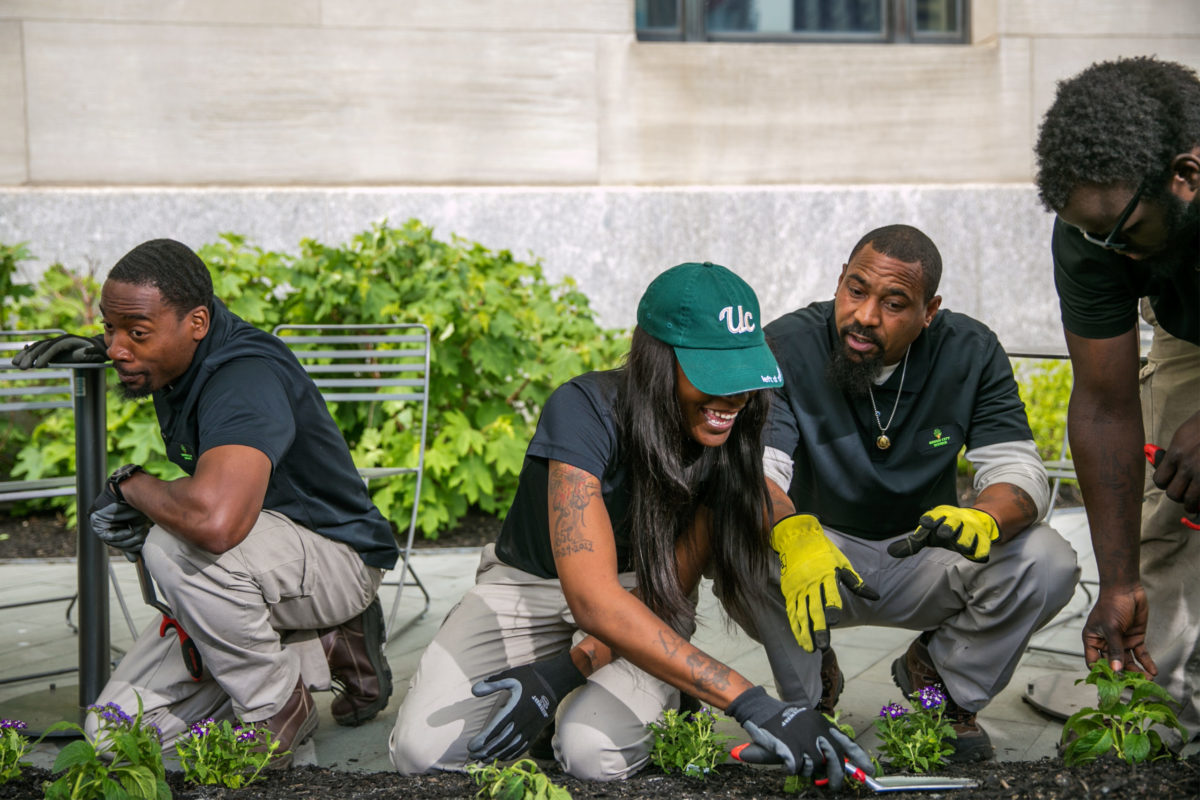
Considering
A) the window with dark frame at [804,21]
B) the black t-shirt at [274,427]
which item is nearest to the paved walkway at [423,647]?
the black t-shirt at [274,427]

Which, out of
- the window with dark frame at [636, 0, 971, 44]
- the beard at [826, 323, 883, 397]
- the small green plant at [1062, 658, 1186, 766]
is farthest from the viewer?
the window with dark frame at [636, 0, 971, 44]

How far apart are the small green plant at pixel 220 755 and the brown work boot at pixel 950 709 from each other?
1746 millimetres

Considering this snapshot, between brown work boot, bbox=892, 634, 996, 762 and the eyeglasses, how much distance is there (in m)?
1.25

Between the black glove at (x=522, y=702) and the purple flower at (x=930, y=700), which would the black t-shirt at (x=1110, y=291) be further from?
the black glove at (x=522, y=702)

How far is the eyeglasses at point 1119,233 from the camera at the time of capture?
2.49 meters

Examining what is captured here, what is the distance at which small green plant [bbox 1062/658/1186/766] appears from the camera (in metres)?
2.61

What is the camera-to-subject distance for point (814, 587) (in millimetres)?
2834

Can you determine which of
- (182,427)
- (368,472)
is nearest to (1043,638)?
(368,472)

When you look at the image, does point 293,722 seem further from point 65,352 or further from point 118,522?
point 65,352

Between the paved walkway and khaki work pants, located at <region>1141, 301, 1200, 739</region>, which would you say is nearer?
khaki work pants, located at <region>1141, 301, 1200, 739</region>

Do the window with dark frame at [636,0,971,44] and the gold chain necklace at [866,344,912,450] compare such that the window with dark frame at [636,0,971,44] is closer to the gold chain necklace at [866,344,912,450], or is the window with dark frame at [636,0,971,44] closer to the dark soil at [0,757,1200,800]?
the gold chain necklace at [866,344,912,450]

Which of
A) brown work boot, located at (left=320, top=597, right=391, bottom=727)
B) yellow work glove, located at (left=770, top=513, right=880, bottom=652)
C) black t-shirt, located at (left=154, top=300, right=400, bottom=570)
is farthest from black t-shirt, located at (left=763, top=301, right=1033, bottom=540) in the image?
brown work boot, located at (left=320, top=597, right=391, bottom=727)

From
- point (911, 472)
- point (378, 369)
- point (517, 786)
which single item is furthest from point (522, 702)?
point (378, 369)

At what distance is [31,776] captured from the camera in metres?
2.87
